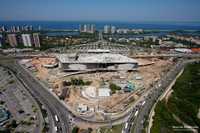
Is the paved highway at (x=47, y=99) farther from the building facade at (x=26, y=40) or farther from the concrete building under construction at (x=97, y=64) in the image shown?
the building facade at (x=26, y=40)

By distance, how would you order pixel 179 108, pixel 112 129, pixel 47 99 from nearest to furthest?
pixel 112 129
pixel 179 108
pixel 47 99

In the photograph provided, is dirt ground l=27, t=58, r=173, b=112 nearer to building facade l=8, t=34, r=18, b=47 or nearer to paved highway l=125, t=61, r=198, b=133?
paved highway l=125, t=61, r=198, b=133

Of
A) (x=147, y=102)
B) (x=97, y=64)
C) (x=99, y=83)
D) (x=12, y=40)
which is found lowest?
(x=147, y=102)

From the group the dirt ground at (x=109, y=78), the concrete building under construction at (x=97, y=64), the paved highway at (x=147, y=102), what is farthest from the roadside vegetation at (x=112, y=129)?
the concrete building under construction at (x=97, y=64)

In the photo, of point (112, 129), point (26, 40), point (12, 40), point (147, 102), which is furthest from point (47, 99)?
point (12, 40)

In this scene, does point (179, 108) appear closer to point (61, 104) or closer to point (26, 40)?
point (61, 104)

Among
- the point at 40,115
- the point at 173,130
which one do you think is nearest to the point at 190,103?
the point at 173,130

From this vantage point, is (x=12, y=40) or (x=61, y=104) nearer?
(x=61, y=104)
